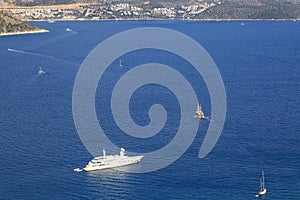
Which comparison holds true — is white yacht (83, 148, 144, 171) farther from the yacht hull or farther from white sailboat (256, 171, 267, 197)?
white sailboat (256, 171, 267, 197)

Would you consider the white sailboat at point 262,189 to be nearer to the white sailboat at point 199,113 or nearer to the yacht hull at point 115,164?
the yacht hull at point 115,164

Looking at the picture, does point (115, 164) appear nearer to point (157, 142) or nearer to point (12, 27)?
point (157, 142)

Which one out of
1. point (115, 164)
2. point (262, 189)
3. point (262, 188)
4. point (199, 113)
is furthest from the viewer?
Result: point (199, 113)

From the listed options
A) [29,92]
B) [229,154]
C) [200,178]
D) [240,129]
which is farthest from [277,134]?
[29,92]

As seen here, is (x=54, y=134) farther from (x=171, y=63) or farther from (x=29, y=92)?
(x=171, y=63)

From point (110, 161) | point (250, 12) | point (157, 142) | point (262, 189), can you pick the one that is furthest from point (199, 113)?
point (250, 12)

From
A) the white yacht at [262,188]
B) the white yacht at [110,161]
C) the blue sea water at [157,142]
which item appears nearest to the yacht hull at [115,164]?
the white yacht at [110,161]
